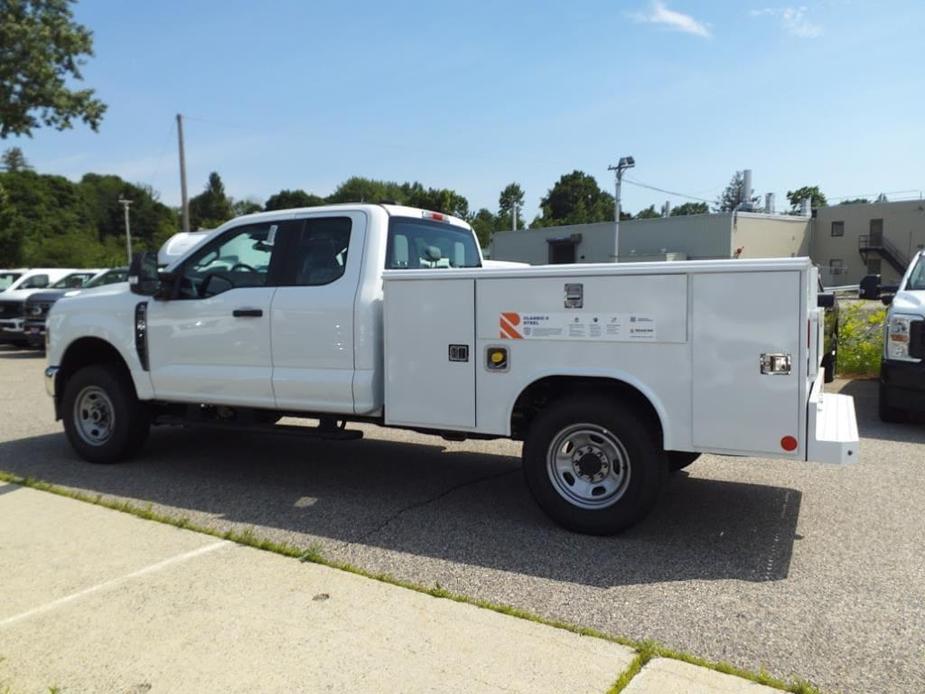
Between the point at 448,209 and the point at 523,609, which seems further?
the point at 448,209

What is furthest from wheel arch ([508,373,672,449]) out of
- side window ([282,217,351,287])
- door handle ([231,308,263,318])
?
door handle ([231,308,263,318])

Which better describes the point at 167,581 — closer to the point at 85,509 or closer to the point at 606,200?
the point at 85,509

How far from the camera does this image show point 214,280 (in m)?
6.01

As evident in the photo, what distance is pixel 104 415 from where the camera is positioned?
670cm

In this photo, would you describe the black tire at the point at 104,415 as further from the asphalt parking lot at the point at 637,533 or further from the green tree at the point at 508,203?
the green tree at the point at 508,203

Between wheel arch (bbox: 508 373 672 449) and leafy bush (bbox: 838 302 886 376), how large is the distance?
8524 millimetres

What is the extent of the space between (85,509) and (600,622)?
3.74m

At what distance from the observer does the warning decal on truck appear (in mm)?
4391

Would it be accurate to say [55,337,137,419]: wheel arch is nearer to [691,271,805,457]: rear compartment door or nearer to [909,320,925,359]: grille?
[691,271,805,457]: rear compartment door

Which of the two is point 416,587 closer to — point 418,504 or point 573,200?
point 418,504

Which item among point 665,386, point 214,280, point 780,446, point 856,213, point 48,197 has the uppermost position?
point 48,197

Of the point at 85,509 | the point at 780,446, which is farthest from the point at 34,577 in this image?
the point at 780,446

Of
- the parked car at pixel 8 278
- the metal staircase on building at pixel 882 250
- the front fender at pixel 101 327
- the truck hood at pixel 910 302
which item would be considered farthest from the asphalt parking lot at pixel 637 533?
the metal staircase on building at pixel 882 250

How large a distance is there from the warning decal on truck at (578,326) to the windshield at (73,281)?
56.5 feet
